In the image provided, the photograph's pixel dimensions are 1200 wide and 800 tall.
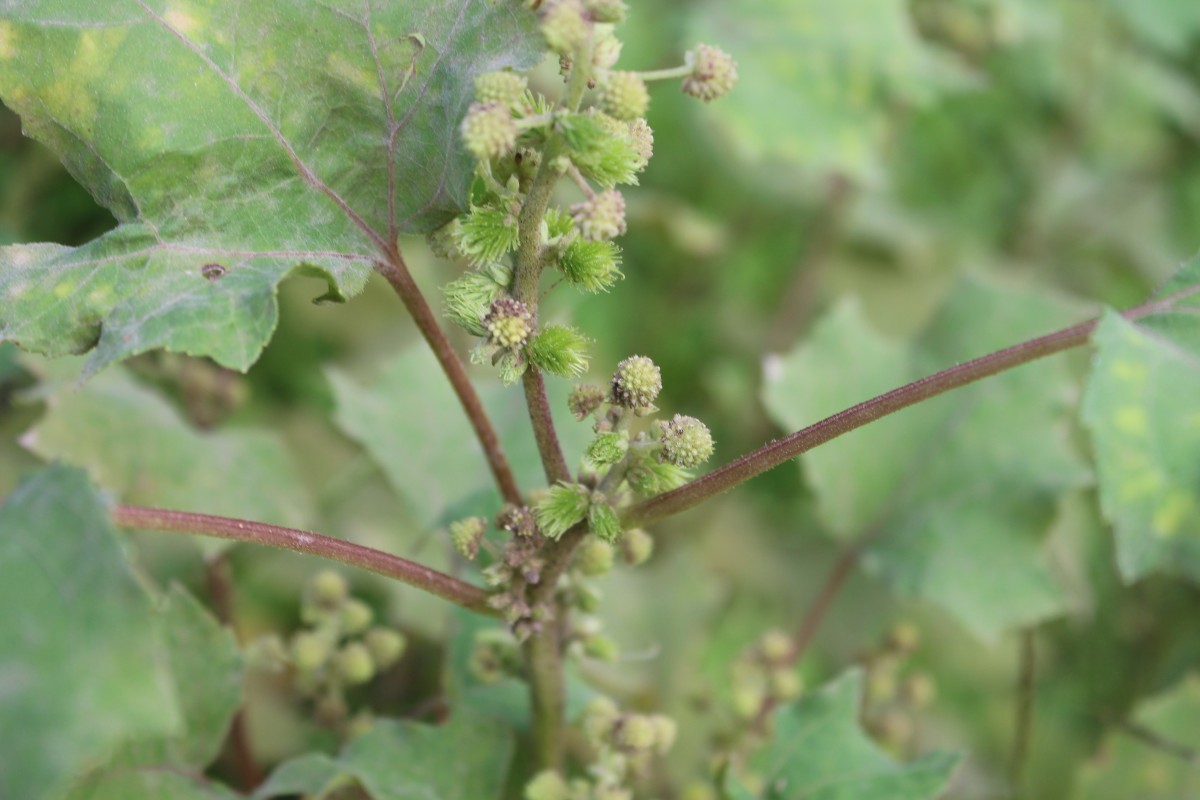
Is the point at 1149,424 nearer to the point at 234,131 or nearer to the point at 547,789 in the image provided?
the point at 547,789

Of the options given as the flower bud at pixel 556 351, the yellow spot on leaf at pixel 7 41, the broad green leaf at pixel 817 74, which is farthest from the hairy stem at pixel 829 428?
the broad green leaf at pixel 817 74

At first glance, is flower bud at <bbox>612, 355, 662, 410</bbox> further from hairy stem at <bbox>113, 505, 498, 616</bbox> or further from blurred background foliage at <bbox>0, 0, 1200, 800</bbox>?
blurred background foliage at <bbox>0, 0, 1200, 800</bbox>

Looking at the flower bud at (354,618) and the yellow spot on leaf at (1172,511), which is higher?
the yellow spot on leaf at (1172,511)

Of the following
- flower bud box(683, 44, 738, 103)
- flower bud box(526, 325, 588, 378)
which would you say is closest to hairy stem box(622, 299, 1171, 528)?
flower bud box(526, 325, 588, 378)

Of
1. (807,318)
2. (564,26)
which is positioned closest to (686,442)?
(564,26)

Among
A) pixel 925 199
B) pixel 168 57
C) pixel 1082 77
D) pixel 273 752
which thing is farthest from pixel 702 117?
pixel 168 57

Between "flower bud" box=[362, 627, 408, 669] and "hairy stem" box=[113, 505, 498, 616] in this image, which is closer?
"hairy stem" box=[113, 505, 498, 616]

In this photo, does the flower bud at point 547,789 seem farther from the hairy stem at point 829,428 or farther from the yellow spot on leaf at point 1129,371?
the yellow spot on leaf at point 1129,371
